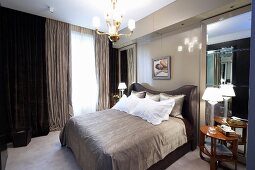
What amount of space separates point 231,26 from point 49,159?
3631 millimetres

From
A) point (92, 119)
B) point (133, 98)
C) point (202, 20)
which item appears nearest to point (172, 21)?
point (202, 20)

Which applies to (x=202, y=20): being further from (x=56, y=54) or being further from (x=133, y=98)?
(x=56, y=54)

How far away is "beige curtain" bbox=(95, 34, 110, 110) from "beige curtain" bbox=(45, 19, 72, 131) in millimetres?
886

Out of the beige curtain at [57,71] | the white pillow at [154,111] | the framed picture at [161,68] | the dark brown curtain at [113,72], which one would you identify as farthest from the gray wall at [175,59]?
the beige curtain at [57,71]

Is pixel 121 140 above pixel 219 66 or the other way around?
the other way around

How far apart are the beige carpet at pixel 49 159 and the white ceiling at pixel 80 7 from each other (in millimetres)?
2782

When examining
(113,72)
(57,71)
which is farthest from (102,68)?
(57,71)

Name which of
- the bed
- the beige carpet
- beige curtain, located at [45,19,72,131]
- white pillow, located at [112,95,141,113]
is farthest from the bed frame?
beige curtain, located at [45,19,72,131]

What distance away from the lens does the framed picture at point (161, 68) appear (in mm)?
3215

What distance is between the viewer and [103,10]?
3.05 m

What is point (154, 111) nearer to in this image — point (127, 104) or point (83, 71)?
point (127, 104)

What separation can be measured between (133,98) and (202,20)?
6.45 feet

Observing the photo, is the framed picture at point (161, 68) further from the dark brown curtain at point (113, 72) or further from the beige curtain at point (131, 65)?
the dark brown curtain at point (113, 72)

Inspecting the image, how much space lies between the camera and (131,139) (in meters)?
1.73
